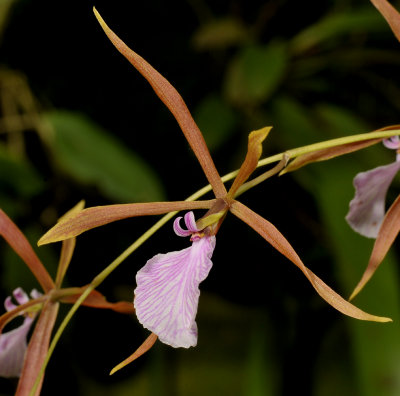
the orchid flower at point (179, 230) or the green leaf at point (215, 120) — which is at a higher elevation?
the orchid flower at point (179, 230)

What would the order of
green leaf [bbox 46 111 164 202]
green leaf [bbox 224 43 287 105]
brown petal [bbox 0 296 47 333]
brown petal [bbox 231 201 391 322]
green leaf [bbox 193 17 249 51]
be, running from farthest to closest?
green leaf [bbox 193 17 249 51] → green leaf [bbox 224 43 287 105] → green leaf [bbox 46 111 164 202] → brown petal [bbox 0 296 47 333] → brown petal [bbox 231 201 391 322]

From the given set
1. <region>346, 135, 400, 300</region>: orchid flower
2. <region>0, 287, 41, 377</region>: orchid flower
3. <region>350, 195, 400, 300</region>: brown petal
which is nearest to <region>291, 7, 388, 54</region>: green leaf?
<region>346, 135, 400, 300</region>: orchid flower

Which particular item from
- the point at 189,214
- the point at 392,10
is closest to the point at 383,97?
the point at 392,10

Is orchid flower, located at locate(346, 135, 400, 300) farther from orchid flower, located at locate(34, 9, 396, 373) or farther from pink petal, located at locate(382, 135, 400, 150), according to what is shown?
orchid flower, located at locate(34, 9, 396, 373)

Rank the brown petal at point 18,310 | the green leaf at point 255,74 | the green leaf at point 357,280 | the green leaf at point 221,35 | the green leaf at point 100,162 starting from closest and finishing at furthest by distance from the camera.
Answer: the brown petal at point 18,310, the green leaf at point 357,280, the green leaf at point 100,162, the green leaf at point 255,74, the green leaf at point 221,35

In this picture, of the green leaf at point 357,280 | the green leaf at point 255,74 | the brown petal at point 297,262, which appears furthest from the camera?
the green leaf at point 255,74

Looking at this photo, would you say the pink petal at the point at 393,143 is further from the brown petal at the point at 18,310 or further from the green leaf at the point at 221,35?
the green leaf at the point at 221,35

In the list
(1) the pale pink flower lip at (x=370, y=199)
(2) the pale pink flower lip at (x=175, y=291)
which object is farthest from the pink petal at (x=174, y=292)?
(1) the pale pink flower lip at (x=370, y=199)

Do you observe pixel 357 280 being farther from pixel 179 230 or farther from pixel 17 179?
pixel 17 179

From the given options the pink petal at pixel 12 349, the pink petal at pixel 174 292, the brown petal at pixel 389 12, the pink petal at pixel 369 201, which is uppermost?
the brown petal at pixel 389 12
